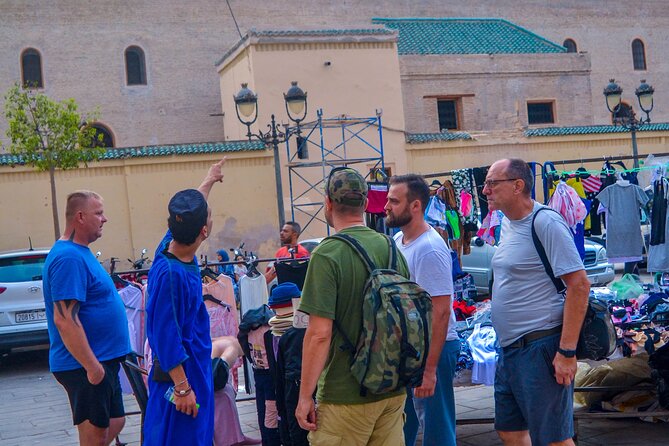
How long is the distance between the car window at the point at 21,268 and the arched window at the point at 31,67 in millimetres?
21662

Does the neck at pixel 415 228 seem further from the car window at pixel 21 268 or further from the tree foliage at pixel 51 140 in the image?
the tree foliage at pixel 51 140

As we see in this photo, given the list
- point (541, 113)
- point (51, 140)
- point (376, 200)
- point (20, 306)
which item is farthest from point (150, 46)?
point (376, 200)

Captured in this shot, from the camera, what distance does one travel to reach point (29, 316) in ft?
38.3

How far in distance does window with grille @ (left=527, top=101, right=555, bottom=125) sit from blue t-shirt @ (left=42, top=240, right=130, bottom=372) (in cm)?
3002

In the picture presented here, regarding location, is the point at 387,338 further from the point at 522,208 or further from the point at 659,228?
the point at 659,228

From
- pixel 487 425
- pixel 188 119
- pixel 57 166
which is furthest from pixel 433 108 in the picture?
pixel 487 425

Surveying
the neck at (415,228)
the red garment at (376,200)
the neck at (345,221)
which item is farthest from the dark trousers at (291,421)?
the red garment at (376,200)

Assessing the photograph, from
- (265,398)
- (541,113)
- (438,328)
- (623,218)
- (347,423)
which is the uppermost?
(541,113)

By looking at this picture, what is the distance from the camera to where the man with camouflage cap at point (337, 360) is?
3.82 metres

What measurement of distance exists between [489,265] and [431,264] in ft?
38.5

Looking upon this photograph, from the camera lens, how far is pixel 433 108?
1259 inches

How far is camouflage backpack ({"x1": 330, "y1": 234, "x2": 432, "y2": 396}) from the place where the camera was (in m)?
3.78

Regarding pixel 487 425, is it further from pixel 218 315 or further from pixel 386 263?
pixel 386 263

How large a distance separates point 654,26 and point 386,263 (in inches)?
1722
